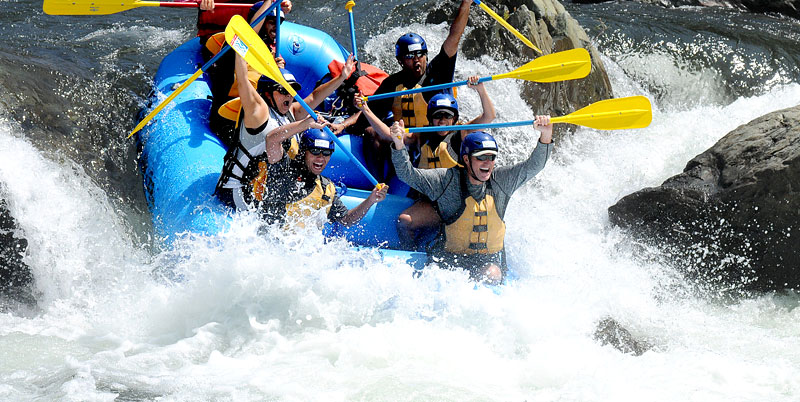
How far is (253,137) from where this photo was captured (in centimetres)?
424

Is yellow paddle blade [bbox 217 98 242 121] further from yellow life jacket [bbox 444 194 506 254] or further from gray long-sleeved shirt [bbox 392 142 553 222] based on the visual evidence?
yellow life jacket [bbox 444 194 506 254]

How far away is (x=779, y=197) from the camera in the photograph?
209 inches

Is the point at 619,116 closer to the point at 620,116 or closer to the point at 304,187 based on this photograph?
the point at 620,116

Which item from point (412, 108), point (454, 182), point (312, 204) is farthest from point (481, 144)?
point (412, 108)

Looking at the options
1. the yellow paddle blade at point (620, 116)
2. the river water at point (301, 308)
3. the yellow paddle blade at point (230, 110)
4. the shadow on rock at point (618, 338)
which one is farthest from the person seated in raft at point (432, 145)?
the shadow on rock at point (618, 338)

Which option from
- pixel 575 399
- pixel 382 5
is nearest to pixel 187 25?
pixel 382 5

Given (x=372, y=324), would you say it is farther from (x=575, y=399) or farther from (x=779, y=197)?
(x=779, y=197)

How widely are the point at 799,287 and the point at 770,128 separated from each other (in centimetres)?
106

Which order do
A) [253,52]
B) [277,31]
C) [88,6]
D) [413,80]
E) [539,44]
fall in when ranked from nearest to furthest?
[253,52] < [413,80] < [277,31] < [88,6] < [539,44]

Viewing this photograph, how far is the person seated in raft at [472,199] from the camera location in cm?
450

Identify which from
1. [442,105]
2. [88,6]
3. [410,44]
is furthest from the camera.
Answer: [88,6]

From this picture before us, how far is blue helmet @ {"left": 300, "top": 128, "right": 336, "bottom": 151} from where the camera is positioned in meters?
4.41

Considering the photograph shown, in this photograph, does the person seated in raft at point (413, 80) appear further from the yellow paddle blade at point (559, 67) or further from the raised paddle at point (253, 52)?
the raised paddle at point (253, 52)

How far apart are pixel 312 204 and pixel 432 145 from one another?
0.89 metres
